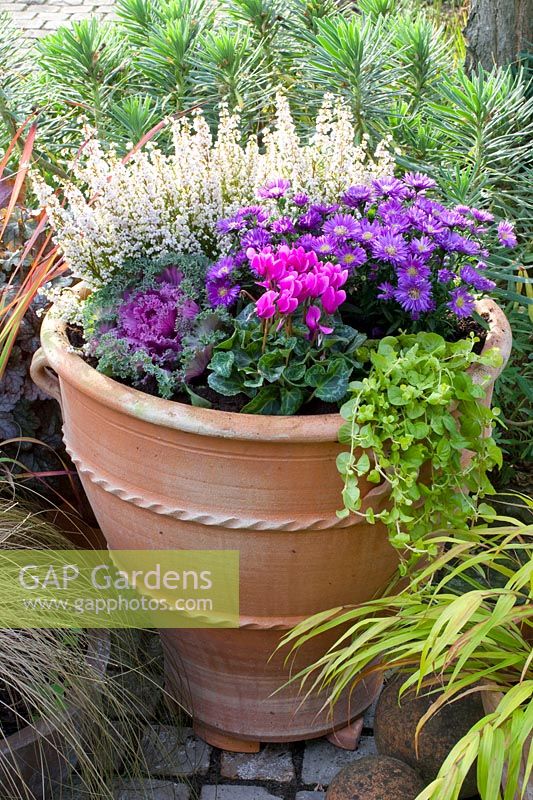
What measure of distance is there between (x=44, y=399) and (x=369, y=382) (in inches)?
45.9

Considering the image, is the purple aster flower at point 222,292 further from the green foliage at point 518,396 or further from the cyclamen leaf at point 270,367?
the green foliage at point 518,396

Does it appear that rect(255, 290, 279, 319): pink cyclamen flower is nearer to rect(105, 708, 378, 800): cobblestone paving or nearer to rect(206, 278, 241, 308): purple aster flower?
rect(206, 278, 241, 308): purple aster flower

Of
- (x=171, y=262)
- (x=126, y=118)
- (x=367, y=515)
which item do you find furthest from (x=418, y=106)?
(x=367, y=515)

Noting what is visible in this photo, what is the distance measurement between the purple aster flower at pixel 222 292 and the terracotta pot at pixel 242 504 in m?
0.26

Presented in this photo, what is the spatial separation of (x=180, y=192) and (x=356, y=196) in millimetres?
397

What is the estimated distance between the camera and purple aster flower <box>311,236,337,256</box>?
1680 mm

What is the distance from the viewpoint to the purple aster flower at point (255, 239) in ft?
5.67

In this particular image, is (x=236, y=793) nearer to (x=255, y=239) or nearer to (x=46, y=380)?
(x=46, y=380)

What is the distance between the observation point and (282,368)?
1596 mm

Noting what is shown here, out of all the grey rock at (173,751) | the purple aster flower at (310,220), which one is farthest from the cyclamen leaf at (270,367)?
the grey rock at (173,751)

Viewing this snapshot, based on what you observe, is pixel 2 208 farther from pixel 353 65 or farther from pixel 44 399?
pixel 353 65

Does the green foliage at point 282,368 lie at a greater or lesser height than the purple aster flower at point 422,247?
lesser

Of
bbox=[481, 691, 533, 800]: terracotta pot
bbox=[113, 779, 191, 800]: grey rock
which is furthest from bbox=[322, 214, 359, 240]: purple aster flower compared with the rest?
bbox=[113, 779, 191, 800]: grey rock

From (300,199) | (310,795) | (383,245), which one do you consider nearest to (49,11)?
(300,199)
